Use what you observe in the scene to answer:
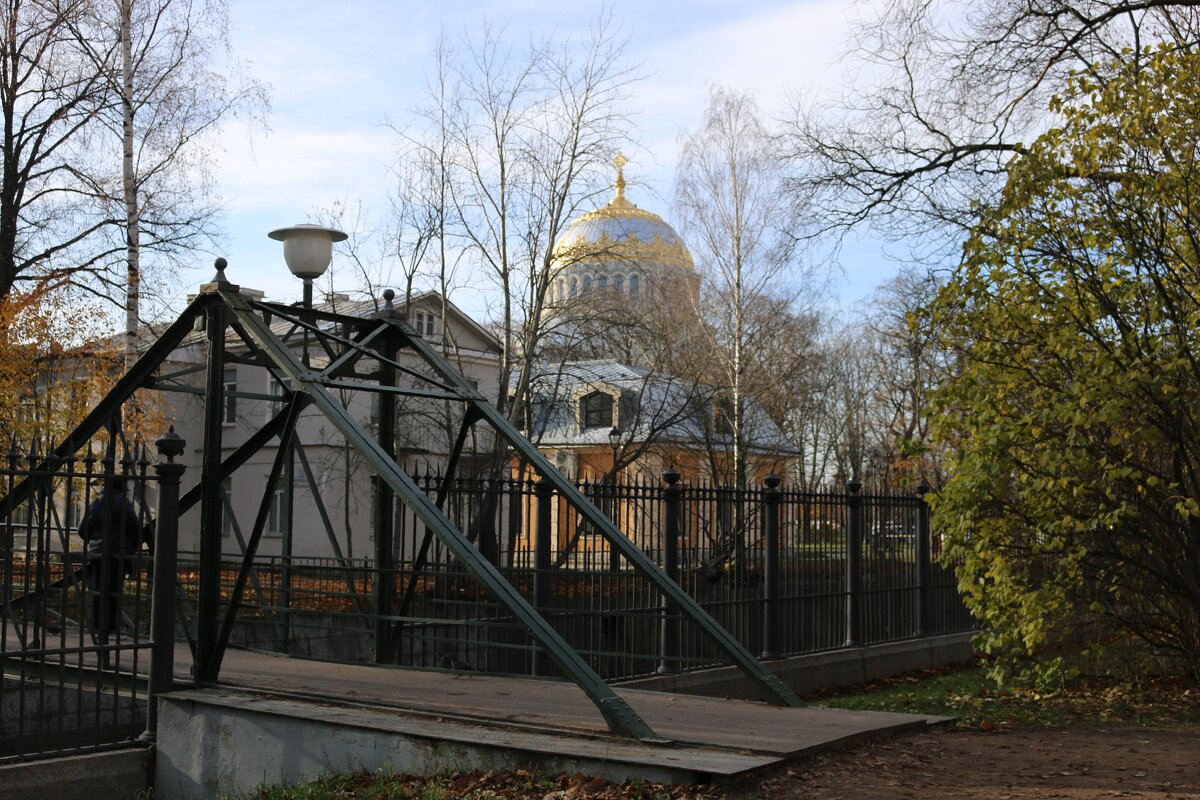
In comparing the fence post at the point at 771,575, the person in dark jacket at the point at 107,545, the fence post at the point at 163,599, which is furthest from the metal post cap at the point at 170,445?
the fence post at the point at 771,575

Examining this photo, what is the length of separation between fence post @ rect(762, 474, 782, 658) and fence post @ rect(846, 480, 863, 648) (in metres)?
1.71

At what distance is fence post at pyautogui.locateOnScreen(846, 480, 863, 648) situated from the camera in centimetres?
1444

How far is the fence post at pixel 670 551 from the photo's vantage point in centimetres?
1177

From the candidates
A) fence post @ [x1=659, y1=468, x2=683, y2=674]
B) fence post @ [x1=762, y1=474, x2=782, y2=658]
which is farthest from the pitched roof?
fence post @ [x1=659, y1=468, x2=683, y2=674]

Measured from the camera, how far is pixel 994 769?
698 cm

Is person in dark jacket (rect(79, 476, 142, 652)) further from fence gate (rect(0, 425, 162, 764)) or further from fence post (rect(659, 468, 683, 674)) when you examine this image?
fence post (rect(659, 468, 683, 674))

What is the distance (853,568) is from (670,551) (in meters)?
3.49

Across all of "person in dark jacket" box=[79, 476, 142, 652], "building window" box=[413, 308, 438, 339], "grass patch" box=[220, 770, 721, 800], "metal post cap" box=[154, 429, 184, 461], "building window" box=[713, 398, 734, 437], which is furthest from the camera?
"building window" box=[713, 398, 734, 437]

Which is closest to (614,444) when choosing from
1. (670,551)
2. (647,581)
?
(670,551)

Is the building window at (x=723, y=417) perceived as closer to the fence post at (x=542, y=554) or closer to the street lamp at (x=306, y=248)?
the fence post at (x=542, y=554)

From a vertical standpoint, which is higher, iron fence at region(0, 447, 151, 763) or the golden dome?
the golden dome

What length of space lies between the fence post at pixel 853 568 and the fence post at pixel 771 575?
1.71m

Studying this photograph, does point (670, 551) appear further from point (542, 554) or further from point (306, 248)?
point (306, 248)

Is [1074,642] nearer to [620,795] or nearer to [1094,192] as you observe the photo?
[1094,192]
